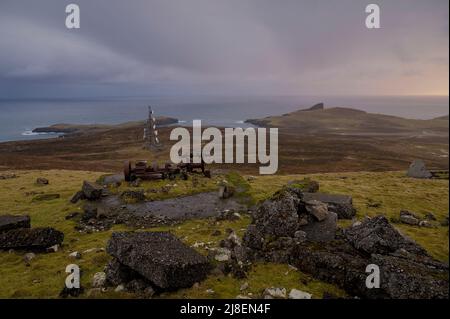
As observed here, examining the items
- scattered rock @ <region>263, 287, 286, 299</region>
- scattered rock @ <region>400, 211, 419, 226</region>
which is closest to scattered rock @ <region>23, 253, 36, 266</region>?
scattered rock @ <region>263, 287, 286, 299</region>

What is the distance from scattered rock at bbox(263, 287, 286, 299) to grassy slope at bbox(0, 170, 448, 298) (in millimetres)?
382

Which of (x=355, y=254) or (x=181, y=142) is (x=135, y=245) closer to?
(x=355, y=254)

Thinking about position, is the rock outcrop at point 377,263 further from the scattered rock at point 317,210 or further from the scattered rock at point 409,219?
the scattered rock at point 409,219

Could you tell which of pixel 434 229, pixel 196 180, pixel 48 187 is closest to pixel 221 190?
pixel 196 180

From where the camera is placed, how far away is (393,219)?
21516 mm

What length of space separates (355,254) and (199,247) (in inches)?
267

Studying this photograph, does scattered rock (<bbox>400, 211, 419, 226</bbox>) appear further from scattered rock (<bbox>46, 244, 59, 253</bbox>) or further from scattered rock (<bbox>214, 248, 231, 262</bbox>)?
scattered rock (<bbox>46, 244, 59, 253</bbox>)

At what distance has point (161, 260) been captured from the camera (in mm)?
11891

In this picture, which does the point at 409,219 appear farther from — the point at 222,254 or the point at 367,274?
the point at 222,254

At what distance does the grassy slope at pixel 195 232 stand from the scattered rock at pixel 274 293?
38 centimetres

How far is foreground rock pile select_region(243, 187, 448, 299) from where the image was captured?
11.0 m

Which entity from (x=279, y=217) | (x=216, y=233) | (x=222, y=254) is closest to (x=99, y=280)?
(x=222, y=254)

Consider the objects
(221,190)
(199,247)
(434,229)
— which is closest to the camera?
(199,247)

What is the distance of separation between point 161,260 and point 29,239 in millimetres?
8967
